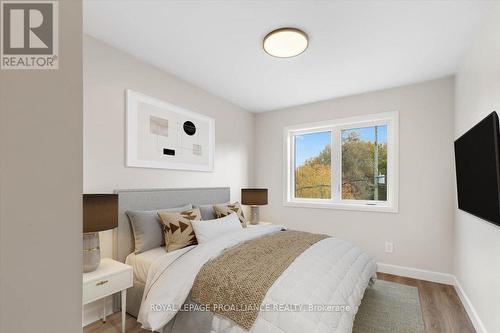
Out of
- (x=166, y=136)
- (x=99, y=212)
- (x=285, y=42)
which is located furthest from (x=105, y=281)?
(x=285, y=42)

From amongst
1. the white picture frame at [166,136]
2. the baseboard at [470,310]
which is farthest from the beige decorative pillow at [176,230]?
the baseboard at [470,310]

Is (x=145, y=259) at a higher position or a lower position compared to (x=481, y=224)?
lower

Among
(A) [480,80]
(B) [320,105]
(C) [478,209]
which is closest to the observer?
(C) [478,209]

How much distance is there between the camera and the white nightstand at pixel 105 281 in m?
1.73

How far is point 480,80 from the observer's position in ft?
6.64

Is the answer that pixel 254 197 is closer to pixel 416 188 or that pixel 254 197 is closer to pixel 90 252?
pixel 416 188

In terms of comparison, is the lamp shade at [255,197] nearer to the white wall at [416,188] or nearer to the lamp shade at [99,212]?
the white wall at [416,188]

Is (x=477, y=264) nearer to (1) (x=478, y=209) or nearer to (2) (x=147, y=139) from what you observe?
(1) (x=478, y=209)

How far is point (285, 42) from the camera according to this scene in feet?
7.33

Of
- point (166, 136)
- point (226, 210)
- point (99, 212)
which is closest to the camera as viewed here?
point (99, 212)

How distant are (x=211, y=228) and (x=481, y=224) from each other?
7.57 feet
